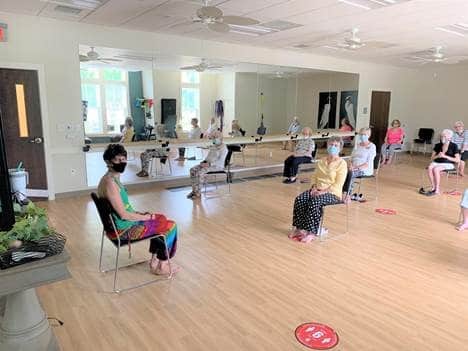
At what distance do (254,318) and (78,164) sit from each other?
178 inches

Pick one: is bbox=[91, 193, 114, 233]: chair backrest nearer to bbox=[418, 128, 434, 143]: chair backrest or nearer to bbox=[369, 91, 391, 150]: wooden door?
bbox=[369, 91, 391, 150]: wooden door

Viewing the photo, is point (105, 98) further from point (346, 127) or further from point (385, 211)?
point (346, 127)

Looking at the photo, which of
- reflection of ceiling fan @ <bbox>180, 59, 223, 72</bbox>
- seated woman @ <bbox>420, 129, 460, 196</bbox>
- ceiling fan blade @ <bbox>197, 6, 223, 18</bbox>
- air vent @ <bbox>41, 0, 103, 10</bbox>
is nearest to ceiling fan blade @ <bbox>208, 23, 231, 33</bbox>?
ceiling fan blade @ <bbox>197, 6, 223, 18</bbox>

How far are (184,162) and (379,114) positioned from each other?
6594mm

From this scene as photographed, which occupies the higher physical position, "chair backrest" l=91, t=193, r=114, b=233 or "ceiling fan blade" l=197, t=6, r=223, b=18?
"ceiling fan blade" l=197, t=6, r=223, b=18

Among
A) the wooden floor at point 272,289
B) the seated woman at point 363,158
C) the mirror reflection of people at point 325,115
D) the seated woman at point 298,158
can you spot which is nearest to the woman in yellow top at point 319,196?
the wooden floor at point 272,289

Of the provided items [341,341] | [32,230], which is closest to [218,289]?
[341,341]

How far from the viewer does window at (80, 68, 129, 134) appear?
19.7 feet

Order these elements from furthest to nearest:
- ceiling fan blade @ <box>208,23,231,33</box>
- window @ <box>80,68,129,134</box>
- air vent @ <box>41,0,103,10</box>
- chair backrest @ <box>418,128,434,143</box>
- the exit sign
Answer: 1. chair backrest @ <box>418,128,434,143</box>
2. window @ <box>80,68,129,134</box>
3. the exit sign
4. air vent @ <box>41,0,103,10</box>
5. ceiling fan blade @ <box>208,23,231,33</box>

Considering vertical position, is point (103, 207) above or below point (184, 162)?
above

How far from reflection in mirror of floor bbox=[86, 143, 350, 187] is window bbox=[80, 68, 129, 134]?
52 cm

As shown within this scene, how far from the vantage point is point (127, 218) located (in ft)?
9.55

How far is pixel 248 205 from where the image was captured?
5.61 m

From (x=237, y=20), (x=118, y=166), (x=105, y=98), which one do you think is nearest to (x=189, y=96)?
(x=105, y=98)
